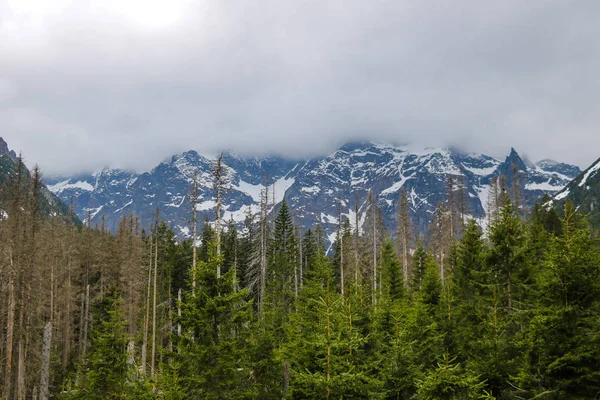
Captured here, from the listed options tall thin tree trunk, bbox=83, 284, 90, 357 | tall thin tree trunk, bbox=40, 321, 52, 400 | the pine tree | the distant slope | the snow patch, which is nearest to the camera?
the pine tree

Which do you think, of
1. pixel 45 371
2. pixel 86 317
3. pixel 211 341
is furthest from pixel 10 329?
pixel 86 317

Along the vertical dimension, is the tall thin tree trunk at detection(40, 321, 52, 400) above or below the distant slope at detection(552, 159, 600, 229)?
below

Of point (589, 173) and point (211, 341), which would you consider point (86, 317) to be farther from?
point (589, 173)

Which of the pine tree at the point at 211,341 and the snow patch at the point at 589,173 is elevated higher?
the snow patch at the point at 589,173

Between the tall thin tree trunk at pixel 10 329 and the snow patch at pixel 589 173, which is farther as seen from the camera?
the snow patch at pixel 589 173

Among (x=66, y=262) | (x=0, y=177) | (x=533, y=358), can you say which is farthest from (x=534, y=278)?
(x=0, y=177)

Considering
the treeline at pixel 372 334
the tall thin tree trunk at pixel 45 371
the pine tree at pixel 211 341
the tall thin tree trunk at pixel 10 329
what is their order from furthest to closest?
1. the tall thin tree trunk at pixel 10 329
2. the tall thin tree trunk at pixel 45 371
3. the pine tree at pixel 211 341
4. the treeline at pixel 372 334

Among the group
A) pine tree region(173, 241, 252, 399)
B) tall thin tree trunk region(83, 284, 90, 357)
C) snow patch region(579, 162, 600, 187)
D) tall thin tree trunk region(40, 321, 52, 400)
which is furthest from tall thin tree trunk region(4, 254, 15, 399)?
snow patch region(579, 162, 600, 187)

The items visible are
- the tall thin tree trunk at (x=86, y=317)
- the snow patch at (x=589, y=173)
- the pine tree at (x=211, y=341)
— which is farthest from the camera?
the snow patch at (x=589, y=173)

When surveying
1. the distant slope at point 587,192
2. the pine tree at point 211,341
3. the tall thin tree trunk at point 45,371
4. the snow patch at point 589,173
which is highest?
the snow patch at point 589,173

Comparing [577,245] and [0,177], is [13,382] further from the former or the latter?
[0,177]

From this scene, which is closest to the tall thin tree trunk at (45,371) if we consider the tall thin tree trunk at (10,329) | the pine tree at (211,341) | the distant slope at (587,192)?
the tall thin tree trunk at (10,329)

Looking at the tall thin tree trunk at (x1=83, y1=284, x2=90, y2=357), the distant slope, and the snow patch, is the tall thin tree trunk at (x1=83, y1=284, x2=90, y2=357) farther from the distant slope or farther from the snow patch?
the snow patch

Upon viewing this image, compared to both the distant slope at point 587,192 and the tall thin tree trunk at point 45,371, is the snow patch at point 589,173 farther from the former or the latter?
the tall thin tree trunk at point 45,371
